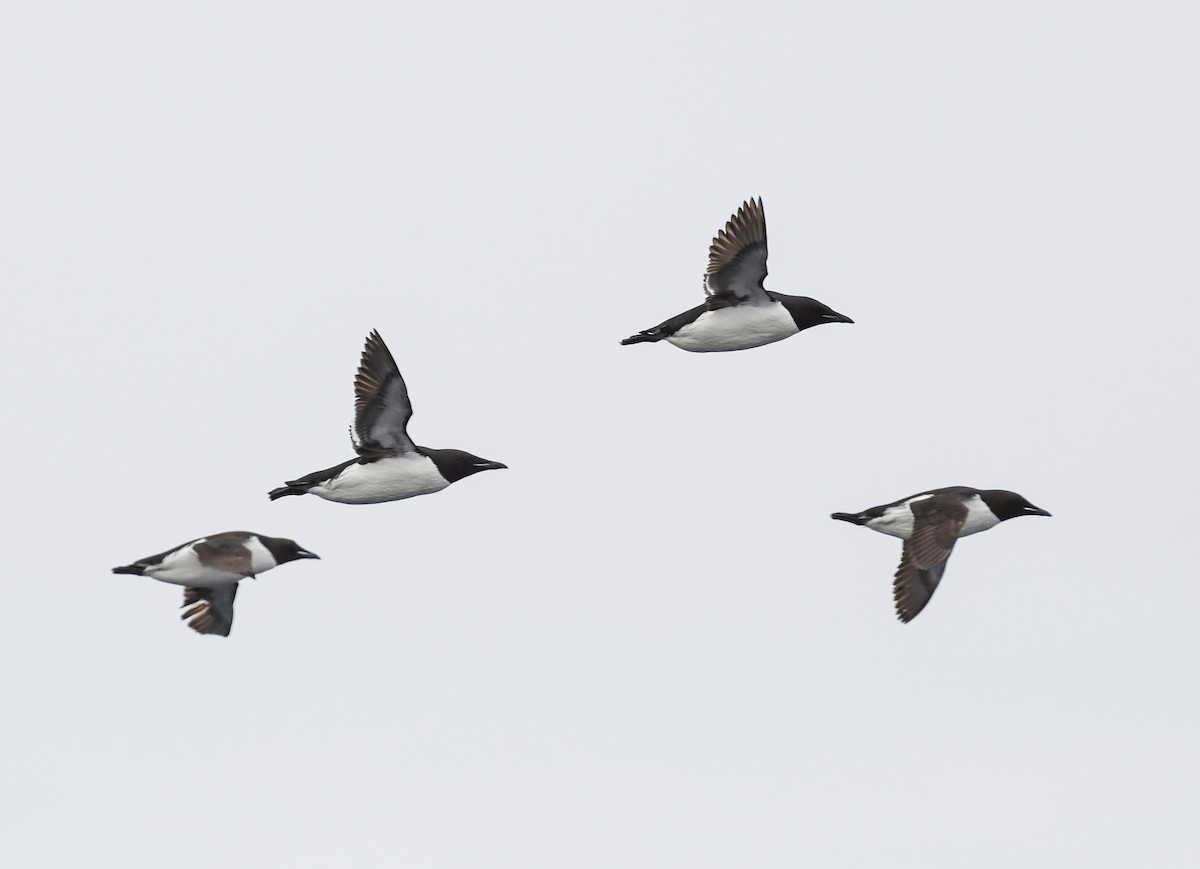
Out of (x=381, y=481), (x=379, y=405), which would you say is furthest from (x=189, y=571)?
(x=379, y=405)

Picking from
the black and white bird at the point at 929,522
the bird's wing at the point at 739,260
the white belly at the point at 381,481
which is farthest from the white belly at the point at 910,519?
the white belly at the point at 381,481

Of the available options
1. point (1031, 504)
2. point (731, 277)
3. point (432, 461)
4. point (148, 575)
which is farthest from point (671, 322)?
point (148, 575)

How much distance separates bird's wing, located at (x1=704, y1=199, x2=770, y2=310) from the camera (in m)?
21.2

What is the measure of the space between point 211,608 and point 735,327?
597cm

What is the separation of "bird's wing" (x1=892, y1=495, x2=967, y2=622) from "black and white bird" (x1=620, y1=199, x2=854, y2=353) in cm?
241

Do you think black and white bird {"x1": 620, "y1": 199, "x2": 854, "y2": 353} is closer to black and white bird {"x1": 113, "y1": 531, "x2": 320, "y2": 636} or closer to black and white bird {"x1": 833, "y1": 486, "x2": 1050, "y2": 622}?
black and white bird {"x1": 833, "y1": 486, "x2": 1050, "y2": 622}

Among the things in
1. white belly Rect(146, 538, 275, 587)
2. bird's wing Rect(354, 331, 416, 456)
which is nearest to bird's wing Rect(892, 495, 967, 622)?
bird's wing Rect(354, 331, 416, 456)

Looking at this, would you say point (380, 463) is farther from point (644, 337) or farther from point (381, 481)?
point (644, 337)

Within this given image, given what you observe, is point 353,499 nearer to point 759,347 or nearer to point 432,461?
point 432,461

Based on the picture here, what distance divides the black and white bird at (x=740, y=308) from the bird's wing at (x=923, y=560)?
7.91ft

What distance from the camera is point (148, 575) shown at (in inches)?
814

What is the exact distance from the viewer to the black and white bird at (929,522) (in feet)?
68.2

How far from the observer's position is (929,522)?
21359mm

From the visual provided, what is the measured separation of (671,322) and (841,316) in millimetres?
1802
